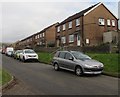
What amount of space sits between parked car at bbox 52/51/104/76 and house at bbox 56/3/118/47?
867 inches

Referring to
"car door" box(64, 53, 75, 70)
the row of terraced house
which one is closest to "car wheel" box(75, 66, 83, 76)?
"car door" box(64, 53, 75, 70)

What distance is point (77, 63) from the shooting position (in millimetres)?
15383

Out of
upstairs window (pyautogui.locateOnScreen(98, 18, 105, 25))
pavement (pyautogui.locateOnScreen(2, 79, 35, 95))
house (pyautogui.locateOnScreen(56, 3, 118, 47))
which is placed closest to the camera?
pavement (pyautogui.locateOnScreen(2, 79, 35, 95))

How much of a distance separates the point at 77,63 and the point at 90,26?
27402 mm

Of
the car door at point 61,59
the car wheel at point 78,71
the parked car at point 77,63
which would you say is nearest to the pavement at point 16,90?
the car wheel at point 78,71

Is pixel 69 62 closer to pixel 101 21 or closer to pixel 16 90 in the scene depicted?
pixel 16 90

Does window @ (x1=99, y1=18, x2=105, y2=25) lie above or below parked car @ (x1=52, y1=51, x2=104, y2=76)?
above

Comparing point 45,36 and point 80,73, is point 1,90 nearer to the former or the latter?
point 80,73

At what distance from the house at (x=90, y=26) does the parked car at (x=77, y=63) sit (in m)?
22.0

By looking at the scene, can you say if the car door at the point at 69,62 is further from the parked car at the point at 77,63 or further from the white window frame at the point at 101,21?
the white window frame at the point at 101,21

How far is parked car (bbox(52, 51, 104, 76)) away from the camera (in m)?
14.6

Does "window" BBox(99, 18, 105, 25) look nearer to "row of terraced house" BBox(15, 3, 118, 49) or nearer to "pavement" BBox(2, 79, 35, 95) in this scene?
"row of terraced house" BBox(15, 3, 118, 49)

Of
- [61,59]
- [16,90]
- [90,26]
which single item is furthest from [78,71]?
[90,26]

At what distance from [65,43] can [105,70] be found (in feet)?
106
